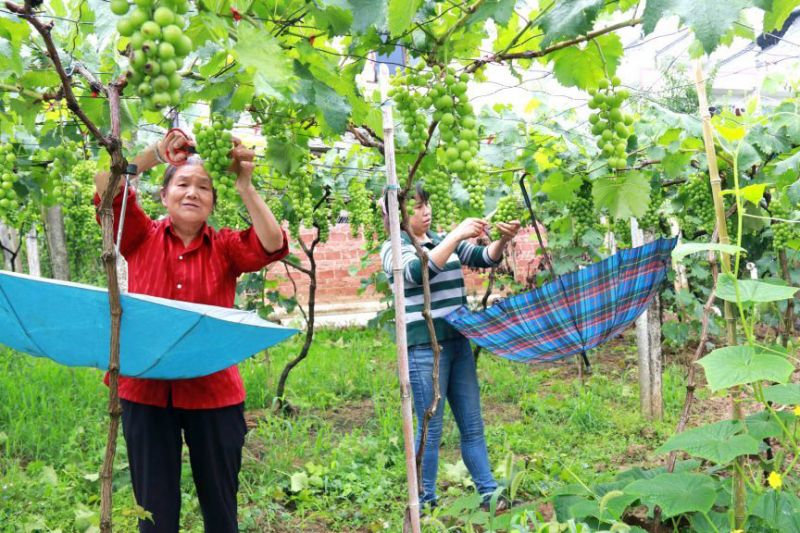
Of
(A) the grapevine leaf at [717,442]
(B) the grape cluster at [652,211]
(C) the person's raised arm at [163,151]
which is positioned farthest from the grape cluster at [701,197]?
(C) the person's raised arm at [163,151]

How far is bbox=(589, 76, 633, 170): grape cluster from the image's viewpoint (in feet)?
5.90

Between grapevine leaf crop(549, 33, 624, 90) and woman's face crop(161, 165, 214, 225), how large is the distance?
1.11 metres

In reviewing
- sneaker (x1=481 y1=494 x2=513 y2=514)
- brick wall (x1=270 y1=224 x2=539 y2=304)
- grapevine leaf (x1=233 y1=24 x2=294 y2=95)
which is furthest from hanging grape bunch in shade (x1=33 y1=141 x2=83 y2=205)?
brick wall (x1=270 y1=224 x2=539 y2=304)

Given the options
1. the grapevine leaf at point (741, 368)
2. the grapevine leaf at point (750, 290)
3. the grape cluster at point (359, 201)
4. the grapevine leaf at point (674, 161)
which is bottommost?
the grapevine leaf at point (741, 368)

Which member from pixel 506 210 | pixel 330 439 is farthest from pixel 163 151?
pixel 330 439

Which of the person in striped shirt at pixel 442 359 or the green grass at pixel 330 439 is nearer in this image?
the person in striped shirt at pixel 442 359

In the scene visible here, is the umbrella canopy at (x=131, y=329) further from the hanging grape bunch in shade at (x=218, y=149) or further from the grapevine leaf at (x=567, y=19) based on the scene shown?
the grapevine leaf at (x=567, y=19)

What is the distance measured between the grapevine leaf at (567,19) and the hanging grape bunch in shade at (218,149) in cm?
80

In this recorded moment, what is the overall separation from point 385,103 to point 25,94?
1018 mm

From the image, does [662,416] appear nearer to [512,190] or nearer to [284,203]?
[512,190]

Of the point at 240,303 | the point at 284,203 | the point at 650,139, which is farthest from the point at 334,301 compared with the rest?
the point at 650,139

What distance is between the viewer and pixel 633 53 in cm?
265

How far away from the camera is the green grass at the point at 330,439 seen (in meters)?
3.18

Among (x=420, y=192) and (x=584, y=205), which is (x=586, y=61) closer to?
(x=420, y=192)
